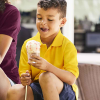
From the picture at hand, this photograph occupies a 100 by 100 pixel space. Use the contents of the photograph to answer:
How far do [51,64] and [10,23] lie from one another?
440 mm

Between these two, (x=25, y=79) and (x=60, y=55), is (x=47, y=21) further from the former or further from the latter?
(x=25, y=79)

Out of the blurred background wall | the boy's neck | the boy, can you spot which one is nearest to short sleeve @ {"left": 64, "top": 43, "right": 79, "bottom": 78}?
the boy

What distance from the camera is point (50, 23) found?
1.28m

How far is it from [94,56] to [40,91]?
1.30 m

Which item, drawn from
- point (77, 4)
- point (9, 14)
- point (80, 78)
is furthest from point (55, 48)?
point (77, 4)

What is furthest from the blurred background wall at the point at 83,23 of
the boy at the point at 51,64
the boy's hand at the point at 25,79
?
the boy's hand at the point at 25,79

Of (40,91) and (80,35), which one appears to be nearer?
(40,91)

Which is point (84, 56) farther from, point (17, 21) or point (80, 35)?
point (80, 35)

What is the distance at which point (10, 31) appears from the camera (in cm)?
142

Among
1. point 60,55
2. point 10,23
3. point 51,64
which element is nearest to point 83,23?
point 10,23

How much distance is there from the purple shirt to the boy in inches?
5.0

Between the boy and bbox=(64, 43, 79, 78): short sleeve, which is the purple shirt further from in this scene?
bbox=(64, 43, 79, 78): short sleeve

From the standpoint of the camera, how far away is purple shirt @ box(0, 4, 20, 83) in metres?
1.43

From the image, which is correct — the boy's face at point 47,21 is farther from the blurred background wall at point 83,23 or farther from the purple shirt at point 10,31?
the blurred background wall at point 83,23
